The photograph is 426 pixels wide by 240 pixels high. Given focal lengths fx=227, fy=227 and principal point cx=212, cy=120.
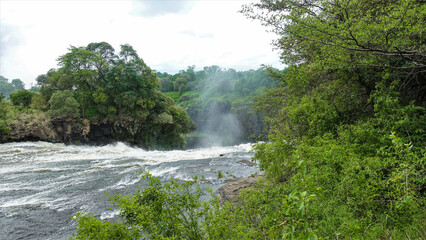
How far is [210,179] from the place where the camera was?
1301 cm

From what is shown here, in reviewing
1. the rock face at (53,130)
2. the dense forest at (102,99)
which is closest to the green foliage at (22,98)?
the dense forest at (102,99)

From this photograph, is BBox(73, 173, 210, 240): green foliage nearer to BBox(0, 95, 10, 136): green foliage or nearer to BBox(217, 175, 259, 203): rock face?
BBox(217, 175, 259, 203): rock face

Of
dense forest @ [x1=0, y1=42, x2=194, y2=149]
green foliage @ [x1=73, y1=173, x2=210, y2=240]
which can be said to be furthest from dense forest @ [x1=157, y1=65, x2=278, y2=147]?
green foliage @ [x1=73, y1=173, x2=210, y2=240]

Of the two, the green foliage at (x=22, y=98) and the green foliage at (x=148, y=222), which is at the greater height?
the green foliage at (x=22, y=98)

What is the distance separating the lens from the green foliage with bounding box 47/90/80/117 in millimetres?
25047

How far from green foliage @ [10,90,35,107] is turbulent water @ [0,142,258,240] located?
7.56 metres

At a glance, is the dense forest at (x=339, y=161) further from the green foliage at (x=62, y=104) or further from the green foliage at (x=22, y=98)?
the green foliage at (x=22, y=98)

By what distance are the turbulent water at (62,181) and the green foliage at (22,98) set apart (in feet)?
24.8

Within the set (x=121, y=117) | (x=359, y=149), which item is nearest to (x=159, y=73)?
(x=121, y=117)

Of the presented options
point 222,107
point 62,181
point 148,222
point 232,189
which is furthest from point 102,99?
point 222,107

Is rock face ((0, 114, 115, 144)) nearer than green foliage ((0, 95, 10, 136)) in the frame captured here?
No

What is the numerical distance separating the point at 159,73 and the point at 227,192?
12811cm

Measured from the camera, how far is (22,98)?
91.2 ft

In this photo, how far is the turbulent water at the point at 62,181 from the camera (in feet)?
25.5
